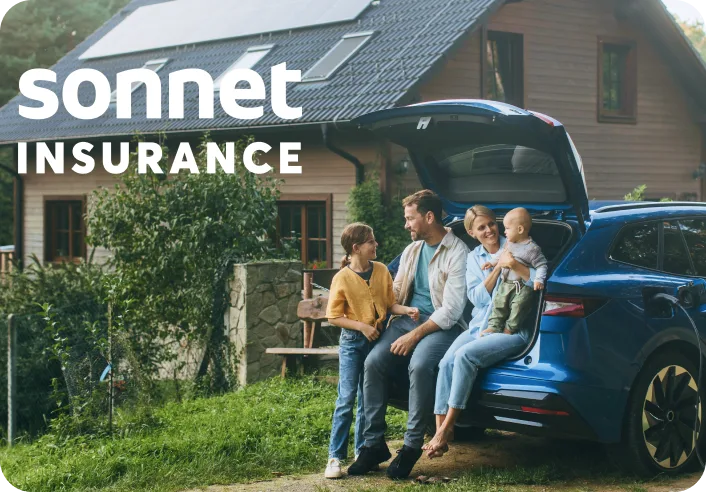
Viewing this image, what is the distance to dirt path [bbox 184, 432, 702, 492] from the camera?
629 cm

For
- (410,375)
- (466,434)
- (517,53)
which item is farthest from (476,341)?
(517,53)

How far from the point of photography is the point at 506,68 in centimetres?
1828

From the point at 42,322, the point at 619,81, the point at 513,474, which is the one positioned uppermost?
the point at 619,81

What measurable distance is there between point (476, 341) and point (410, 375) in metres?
0.51

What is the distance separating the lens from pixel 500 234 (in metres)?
6.97

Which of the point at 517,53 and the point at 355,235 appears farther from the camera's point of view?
the point at 517,53

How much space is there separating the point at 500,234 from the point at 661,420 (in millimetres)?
1557

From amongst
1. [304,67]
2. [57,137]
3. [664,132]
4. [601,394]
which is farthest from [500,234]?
[57,137]

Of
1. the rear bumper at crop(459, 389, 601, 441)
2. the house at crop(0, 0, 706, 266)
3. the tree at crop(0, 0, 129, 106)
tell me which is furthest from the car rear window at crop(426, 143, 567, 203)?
the tree at crop(0, 0, 129, 106)

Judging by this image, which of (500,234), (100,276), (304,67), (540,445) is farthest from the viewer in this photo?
(304,67)

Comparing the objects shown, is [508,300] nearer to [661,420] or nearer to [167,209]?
[661,420]

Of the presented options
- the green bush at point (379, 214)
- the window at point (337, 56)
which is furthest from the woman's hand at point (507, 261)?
the window at point (337, 56)

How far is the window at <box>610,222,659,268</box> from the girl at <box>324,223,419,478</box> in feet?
4.36

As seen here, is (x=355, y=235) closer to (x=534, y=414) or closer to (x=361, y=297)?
(x=361, y=297)
